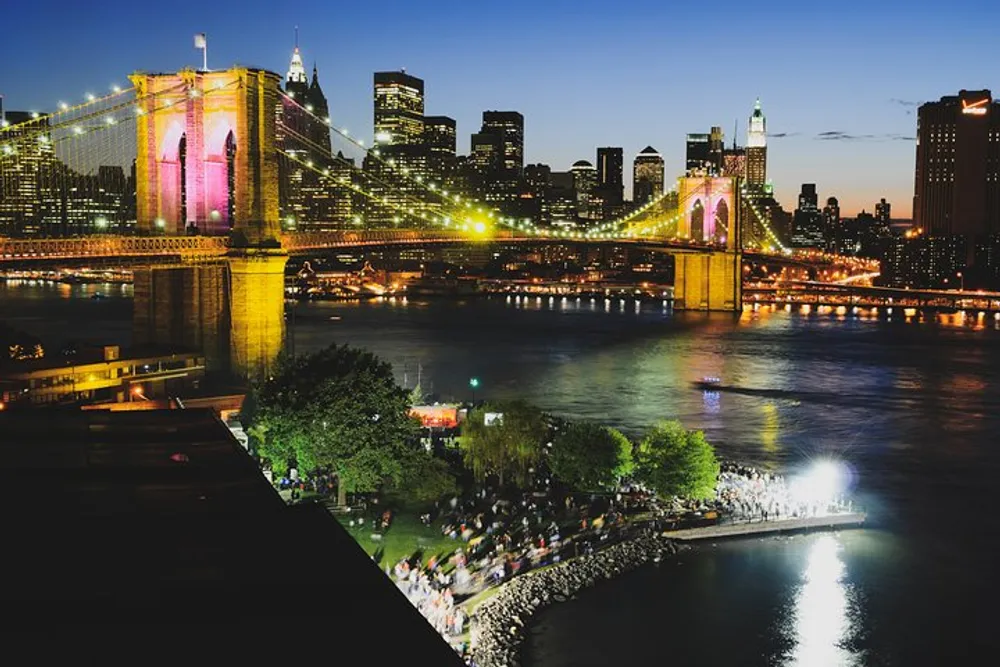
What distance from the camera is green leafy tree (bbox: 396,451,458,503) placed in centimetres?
1775

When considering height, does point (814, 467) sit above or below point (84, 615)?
below

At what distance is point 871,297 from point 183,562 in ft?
293

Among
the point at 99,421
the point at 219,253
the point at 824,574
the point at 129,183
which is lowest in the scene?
the point at 824,574

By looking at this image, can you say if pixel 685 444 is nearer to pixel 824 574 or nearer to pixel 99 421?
pixel 824 574

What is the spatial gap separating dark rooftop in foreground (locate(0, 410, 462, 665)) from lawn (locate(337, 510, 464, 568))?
14.4 feet

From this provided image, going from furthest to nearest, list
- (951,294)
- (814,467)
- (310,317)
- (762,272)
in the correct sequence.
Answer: (762,272) < (951,294) < (310,317) < (814,467)

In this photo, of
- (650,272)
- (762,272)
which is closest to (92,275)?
(650,272)

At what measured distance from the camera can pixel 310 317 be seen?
69.1 m

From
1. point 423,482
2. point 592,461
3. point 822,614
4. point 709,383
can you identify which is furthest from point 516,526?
point 709,383

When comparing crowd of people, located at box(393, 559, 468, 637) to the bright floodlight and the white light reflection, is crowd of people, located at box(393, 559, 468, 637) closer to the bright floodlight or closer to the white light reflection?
the white light reflection

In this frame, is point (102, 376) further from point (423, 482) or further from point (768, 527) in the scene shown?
point (768, 527)

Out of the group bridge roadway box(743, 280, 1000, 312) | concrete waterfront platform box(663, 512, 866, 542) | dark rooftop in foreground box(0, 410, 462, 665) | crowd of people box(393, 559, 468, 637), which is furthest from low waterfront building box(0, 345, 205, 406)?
bridge roadway box(743, 280, 1000, 312)

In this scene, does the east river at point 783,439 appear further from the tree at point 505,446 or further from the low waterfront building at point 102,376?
the tree at point 505,446

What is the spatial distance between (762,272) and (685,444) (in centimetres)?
10691
